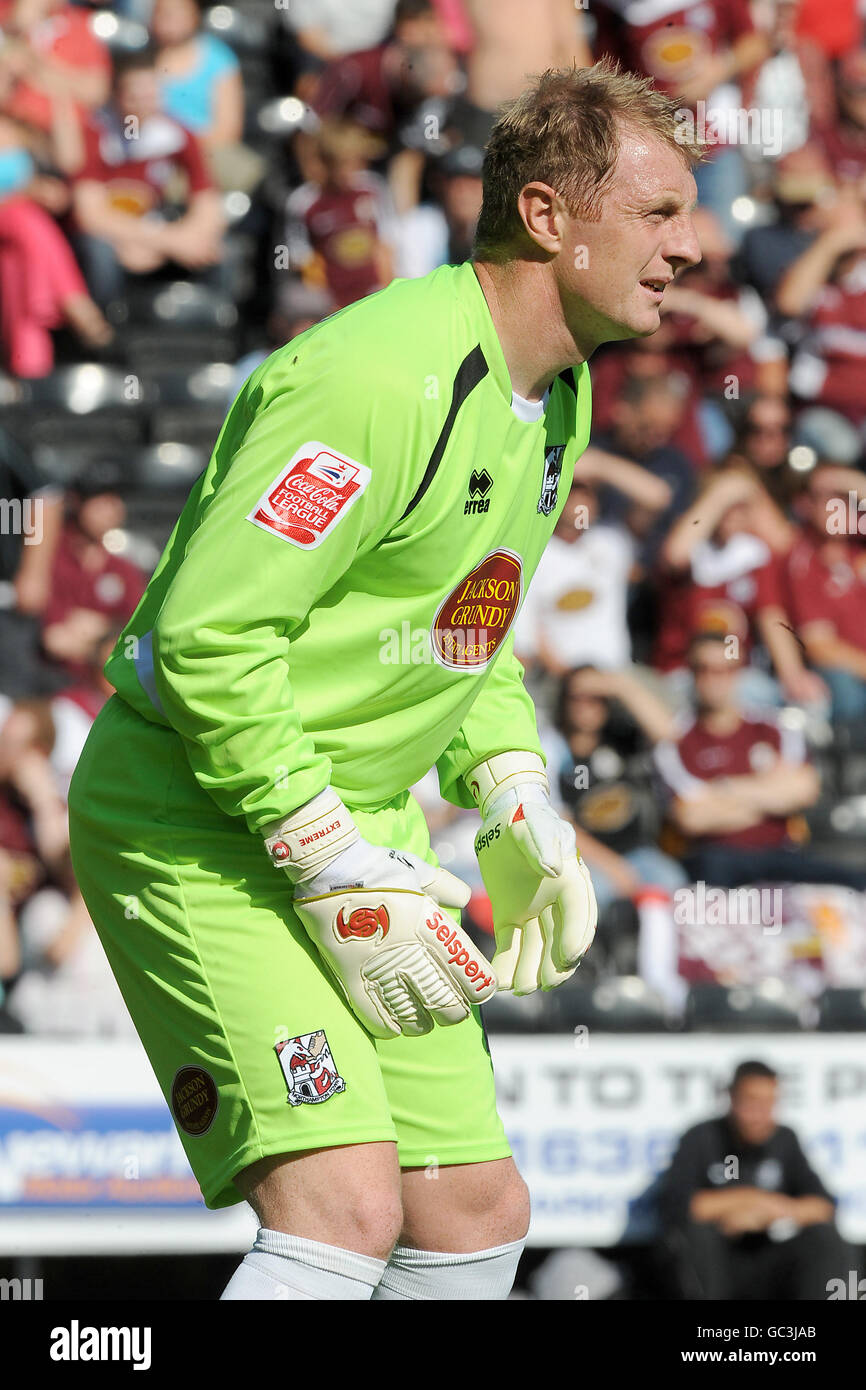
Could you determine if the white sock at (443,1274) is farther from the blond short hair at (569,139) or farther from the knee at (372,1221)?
the blond short hair at (569,139)

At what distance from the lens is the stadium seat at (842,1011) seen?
18.7ft

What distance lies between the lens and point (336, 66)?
727cm

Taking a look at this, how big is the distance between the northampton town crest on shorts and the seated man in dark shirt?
322 cm

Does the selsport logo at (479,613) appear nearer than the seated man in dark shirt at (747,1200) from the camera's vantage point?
Yes

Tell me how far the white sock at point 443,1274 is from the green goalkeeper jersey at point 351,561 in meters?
0.75

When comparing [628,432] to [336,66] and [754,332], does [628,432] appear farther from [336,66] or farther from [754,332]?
[336,66]

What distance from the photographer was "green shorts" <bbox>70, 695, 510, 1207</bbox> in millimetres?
2549

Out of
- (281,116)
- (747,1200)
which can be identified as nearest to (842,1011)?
(747,1200)

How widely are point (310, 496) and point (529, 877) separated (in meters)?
0.94

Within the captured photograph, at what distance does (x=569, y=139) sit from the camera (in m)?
2.70

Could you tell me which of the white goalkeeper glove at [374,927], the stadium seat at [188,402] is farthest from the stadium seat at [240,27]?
the white goalkeeper glove at [374,927]

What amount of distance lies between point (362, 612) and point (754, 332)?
15.5 feet

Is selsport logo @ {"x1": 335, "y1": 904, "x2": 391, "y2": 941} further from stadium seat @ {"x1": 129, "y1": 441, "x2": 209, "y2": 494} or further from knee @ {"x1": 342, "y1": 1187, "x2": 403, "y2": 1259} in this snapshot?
stadium seat @ {"x1": 129, "y1": 441, "x2": 209, "y2": 494}

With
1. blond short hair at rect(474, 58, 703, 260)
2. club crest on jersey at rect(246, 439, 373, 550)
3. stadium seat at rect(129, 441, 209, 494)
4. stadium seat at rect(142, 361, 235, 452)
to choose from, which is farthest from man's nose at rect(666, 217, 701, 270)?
stadium seat at rect(142, 361, 235, 452)
